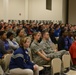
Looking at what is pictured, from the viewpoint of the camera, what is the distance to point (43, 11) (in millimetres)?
18859

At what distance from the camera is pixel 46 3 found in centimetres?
1909

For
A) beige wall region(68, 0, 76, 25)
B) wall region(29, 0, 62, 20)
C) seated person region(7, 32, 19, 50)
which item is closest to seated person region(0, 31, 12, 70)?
seated person region(7, 32, 19, 50)

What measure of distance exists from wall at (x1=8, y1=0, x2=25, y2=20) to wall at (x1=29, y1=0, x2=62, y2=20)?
2.80 ft

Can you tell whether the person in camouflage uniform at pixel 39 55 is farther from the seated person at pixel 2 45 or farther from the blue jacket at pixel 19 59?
the blue jacket at pixel 19 59

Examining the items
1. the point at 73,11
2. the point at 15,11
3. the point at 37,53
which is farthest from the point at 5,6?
the point at 37,53

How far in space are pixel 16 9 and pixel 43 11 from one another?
7.88ft

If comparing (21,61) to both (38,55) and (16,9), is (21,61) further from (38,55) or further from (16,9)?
(16,9)

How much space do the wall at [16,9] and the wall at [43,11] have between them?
2.80 ft

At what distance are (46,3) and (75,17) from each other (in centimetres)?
312

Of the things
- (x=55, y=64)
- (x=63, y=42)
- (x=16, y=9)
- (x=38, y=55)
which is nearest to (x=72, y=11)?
(x=16, y=9)

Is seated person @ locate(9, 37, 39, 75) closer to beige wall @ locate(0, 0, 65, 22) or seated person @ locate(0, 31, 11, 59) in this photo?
seated person @ locate(0, 31, 11, 59)

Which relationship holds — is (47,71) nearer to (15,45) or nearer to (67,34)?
(15,45)

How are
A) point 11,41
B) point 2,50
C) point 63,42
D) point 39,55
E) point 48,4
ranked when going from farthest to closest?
point 48,4, point 63,42, point 11,41, point 39,55, point 2,50

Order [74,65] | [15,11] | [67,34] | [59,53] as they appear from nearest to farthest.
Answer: [59,53] → [74,65] → [67,34] → [15,11]
